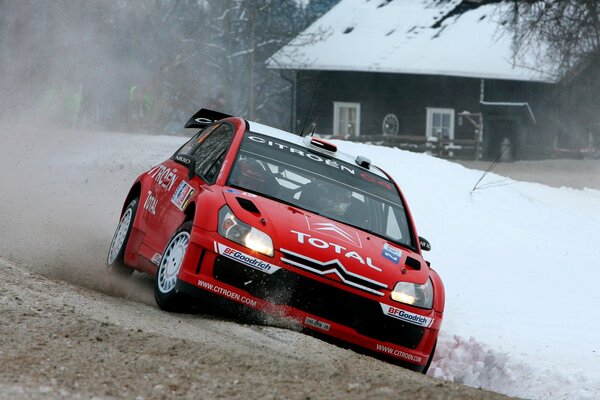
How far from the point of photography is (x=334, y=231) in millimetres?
8109

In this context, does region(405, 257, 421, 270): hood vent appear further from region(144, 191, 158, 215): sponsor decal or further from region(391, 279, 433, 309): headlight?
region(144, 191, 158, 215): sponsor decal

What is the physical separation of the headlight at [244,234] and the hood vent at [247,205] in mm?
170

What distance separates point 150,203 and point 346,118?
3966cm

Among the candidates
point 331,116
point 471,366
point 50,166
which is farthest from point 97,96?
point 471,366

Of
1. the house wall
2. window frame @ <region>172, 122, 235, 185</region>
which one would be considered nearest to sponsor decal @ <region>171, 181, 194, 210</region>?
window frame @ <region>172, 122, 235, 185</region>

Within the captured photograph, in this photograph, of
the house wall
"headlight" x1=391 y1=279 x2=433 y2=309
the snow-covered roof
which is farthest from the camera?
the house wall

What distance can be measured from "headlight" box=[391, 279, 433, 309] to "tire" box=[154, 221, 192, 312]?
55.5 inches

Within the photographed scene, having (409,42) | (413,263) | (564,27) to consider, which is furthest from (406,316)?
(409,42)

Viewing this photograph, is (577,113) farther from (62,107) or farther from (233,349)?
(233,349)

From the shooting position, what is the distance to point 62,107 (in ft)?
151

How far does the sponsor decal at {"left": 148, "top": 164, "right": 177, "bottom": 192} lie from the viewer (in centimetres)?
934

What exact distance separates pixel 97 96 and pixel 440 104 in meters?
15.3

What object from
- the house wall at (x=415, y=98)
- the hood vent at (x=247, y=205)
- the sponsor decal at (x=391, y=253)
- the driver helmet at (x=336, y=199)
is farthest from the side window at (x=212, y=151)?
the house wall at (x=415, y=98)

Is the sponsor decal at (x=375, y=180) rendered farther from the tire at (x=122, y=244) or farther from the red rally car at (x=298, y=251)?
the tire at (x=122, y=244)
